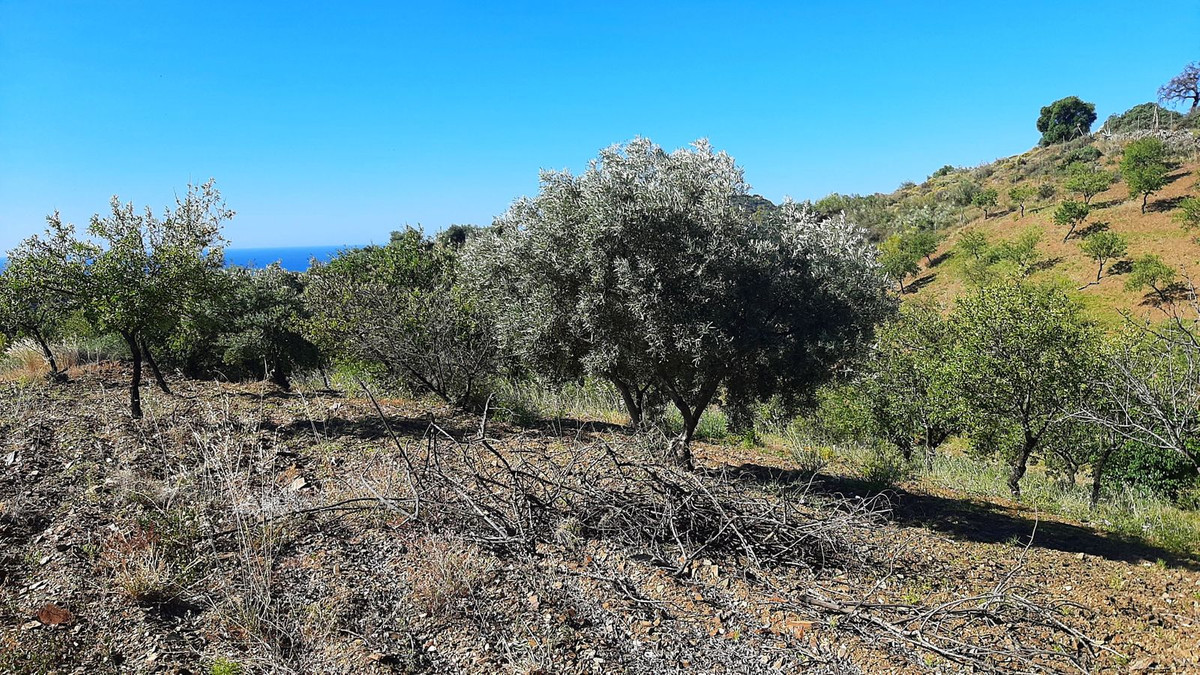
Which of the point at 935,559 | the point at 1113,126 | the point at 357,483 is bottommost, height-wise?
the point at 935,559

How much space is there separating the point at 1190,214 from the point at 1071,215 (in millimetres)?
6714

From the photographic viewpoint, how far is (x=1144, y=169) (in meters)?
44.2

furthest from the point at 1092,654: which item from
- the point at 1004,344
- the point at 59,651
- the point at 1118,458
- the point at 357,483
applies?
the point at 1118,458

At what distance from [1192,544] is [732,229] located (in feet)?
24.3

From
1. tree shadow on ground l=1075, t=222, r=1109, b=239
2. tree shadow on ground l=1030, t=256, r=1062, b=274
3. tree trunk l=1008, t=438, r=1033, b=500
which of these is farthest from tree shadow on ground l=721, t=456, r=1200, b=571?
tree shadow on ground l=1075, t=222, r=1109, b=239

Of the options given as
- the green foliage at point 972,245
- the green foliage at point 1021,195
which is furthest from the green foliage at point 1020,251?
the green foliage at point 1021,195

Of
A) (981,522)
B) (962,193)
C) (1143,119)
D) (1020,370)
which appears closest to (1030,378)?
(1020,370)

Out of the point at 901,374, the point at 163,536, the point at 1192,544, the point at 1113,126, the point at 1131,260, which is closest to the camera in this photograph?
the point at 163,536

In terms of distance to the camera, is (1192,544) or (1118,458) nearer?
(1192,544)

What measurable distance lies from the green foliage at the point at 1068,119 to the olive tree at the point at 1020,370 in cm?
9109

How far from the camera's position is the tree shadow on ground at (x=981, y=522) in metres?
7.68

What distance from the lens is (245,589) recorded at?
457 centimetres

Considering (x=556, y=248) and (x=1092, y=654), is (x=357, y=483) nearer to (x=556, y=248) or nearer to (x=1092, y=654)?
(x=556, y=248)

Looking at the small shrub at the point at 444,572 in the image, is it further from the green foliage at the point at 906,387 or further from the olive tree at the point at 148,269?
the green foliage at the point at 906,387
